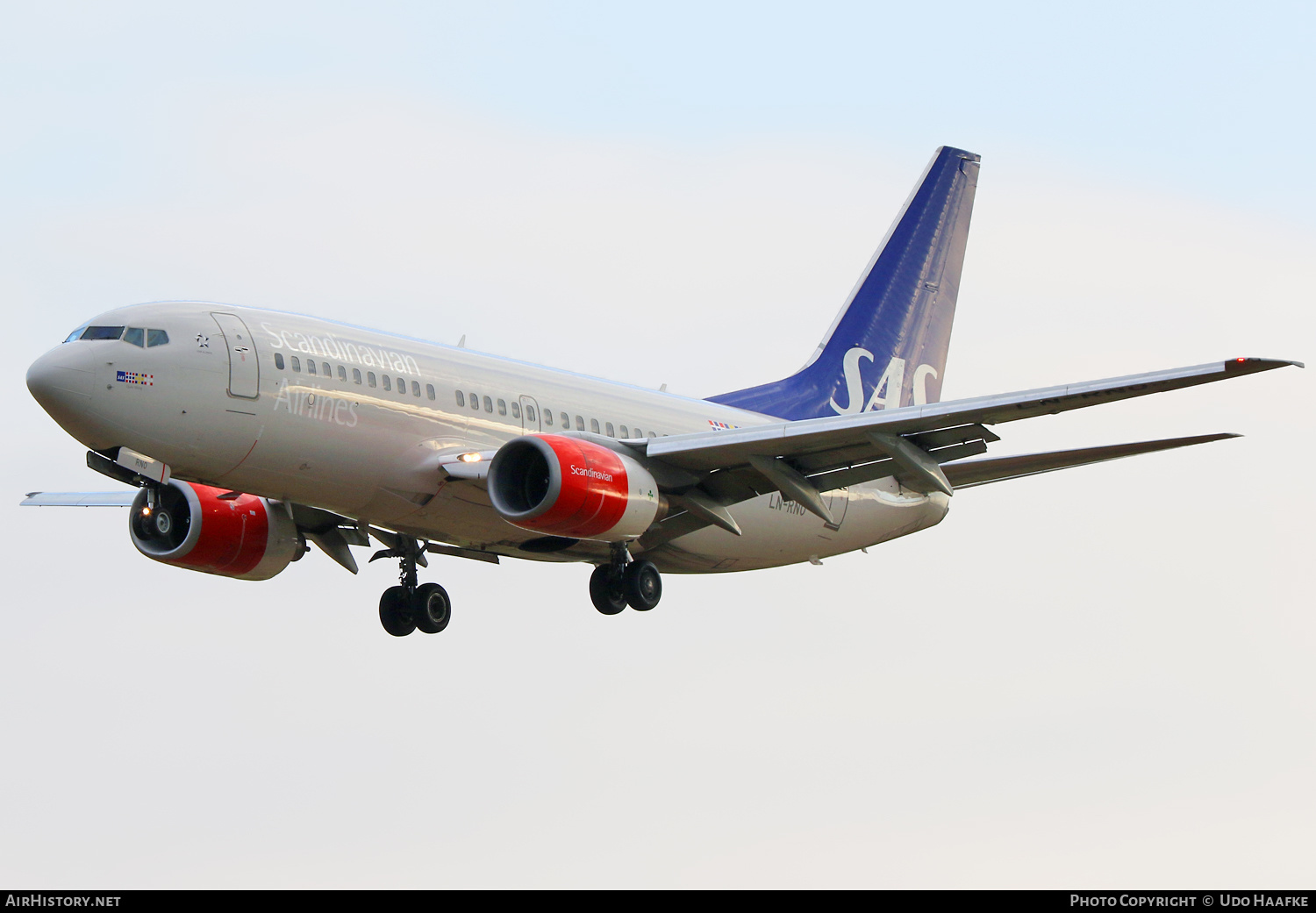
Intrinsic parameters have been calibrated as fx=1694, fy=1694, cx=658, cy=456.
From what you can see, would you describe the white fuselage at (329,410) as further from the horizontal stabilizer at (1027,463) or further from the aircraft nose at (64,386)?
the horizontal stabilizer at (1027,463)

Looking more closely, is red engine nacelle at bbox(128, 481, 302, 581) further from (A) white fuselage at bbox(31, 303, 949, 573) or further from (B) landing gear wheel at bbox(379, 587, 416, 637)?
(A) white fuselage at bbox(31, 303, 949, 573)

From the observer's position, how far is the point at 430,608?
31453 mm

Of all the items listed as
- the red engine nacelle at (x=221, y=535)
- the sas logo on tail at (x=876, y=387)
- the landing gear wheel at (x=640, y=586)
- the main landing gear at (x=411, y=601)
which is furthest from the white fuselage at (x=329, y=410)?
the sas logo on tail at (x=876, y=387)

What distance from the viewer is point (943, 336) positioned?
39.7 metres

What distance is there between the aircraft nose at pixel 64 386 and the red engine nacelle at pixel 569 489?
611 cm

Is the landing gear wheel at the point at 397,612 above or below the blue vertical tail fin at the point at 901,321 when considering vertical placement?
below

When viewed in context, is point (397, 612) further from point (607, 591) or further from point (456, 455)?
point (456, 455)

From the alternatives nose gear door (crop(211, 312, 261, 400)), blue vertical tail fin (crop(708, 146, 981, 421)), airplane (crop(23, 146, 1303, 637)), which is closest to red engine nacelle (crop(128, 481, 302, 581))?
airplane (crop(23, 146, 1303, 637))

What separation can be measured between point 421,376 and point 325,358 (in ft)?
5.79

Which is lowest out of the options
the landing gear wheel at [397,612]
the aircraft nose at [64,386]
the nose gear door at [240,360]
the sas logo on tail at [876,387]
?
the landing gear wheel at [397,612]

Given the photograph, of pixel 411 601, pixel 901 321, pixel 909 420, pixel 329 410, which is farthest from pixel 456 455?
pixel 901 321

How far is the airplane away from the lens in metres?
24.6

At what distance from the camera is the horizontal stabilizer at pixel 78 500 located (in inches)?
1300
